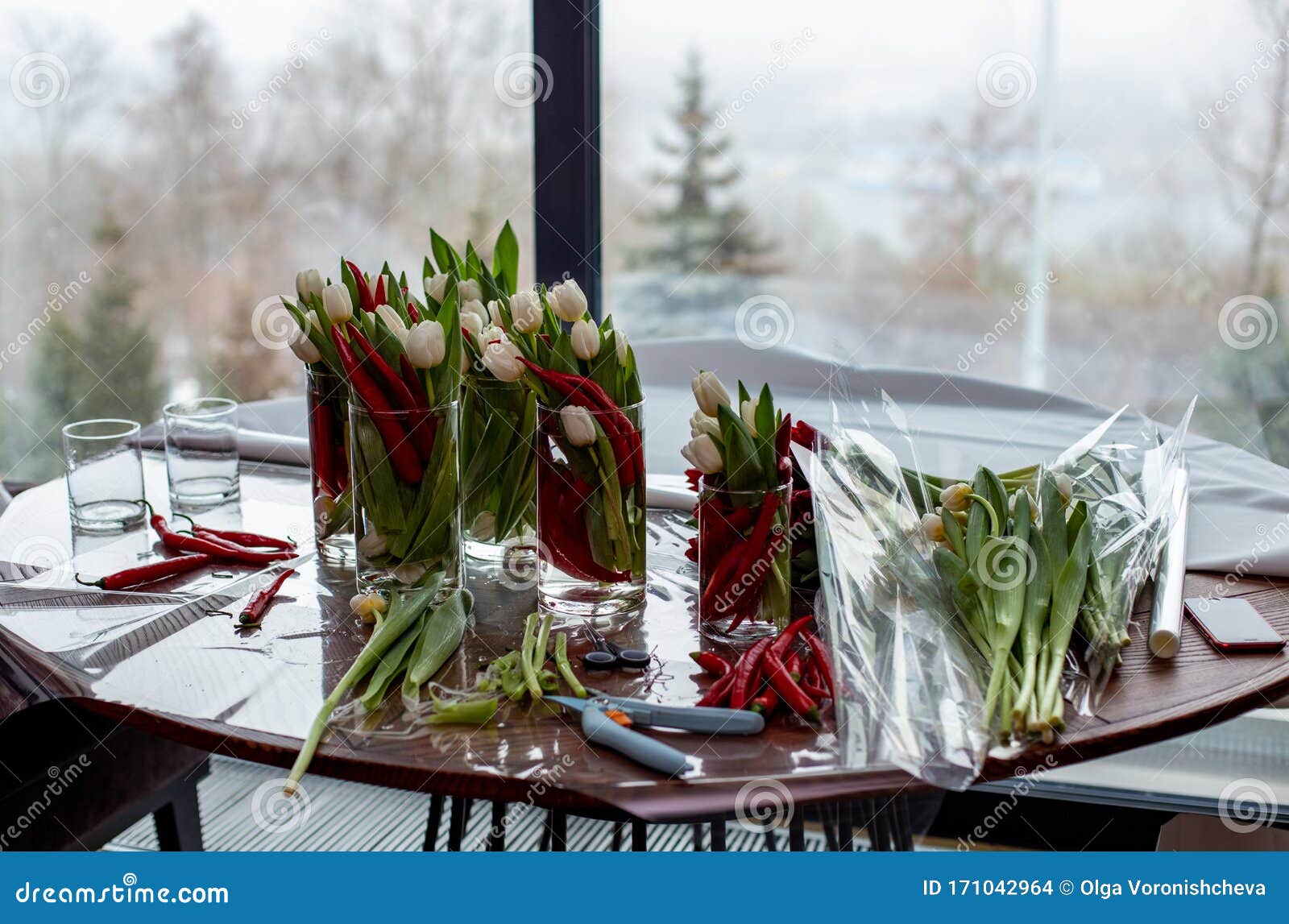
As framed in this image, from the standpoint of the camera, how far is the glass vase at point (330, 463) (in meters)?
1.50

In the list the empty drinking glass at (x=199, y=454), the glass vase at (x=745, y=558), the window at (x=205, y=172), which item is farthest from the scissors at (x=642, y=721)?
the window at (x=205, y=172)

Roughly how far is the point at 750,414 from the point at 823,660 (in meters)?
0.28

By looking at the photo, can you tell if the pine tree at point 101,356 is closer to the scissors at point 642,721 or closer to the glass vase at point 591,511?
the glass vase at point 591,511

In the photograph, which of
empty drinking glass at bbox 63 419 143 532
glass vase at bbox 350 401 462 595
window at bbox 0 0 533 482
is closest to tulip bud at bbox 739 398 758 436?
glass vase at bbox 350 401 462 595

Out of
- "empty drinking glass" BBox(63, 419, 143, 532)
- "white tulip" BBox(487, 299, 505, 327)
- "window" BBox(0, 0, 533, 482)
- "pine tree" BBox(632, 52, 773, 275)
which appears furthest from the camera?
"pine tree" BBox(632, 52, 773, 275)

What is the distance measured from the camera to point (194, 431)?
1747 mm

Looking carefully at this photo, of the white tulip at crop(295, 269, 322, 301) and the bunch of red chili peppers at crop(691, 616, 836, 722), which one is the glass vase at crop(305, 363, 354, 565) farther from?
the bunch of red chili peppers at crop(691, 616, 836, 722)

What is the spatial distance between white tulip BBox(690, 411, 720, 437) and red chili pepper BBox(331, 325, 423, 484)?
→ 0.34 metres

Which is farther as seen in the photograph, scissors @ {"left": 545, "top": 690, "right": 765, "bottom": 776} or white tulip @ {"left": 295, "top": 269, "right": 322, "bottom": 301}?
white tulip @ {"left": 295, "top": 269, "right": 322, "bottom": 301}

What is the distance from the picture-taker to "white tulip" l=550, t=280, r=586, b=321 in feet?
4.56

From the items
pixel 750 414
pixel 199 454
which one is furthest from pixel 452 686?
pixel 199 454

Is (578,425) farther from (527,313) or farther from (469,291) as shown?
(469,291)

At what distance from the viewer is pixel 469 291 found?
160cm
